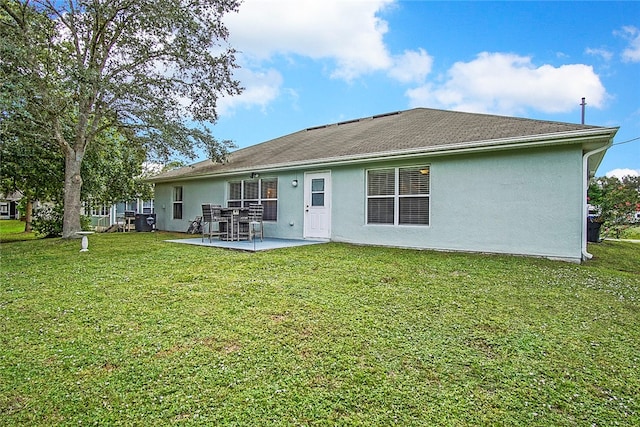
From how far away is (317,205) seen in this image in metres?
9.85

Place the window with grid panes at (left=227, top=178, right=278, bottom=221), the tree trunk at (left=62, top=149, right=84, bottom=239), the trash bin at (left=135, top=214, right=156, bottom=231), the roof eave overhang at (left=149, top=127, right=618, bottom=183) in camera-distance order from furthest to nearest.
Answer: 1. the trash bin at (left=135, top=214, right=156, bottom=231)
2. the window with grid panes at (left=227, top=178, right=278, bottom=221)
3. the tree trunk at (left=62, top=149, right=84, bottom=239)
4. the roof eave overhang at (left=149, top=127, right=618, bottom=183)

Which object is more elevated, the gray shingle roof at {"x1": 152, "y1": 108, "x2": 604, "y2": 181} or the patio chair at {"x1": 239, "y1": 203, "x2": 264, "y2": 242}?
the gray shingle roof at {"x1": 152, "y1": 108, "x2": 604, "y2": 181}

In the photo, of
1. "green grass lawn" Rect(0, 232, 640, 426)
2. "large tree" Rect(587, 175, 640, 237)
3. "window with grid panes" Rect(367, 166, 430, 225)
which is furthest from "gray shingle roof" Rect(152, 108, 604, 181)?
"large tree" Rect(587, 175, 640, 237)

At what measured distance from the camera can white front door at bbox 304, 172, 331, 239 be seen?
9.62 meters

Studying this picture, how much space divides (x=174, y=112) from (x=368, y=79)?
9.19m

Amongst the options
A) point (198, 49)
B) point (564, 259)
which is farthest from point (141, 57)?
point (564, 259)

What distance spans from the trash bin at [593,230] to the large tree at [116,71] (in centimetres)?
1281

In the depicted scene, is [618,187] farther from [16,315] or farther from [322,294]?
[16,315]

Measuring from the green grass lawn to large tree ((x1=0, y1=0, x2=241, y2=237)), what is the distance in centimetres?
532

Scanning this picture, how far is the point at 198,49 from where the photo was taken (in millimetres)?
10367

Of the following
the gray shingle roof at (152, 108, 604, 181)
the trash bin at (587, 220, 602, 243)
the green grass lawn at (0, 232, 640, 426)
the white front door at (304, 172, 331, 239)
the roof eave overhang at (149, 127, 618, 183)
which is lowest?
the green grass lawn at (0, 232, 640, 426)

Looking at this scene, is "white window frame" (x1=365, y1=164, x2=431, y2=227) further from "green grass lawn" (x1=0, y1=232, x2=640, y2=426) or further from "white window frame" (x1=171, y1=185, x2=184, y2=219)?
"white window frame" (x1=171, y1=185, x2=184, y2=219)

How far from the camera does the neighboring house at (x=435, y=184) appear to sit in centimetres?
650

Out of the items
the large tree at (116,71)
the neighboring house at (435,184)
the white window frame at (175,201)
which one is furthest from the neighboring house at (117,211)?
the neighboring house at (435,184)
